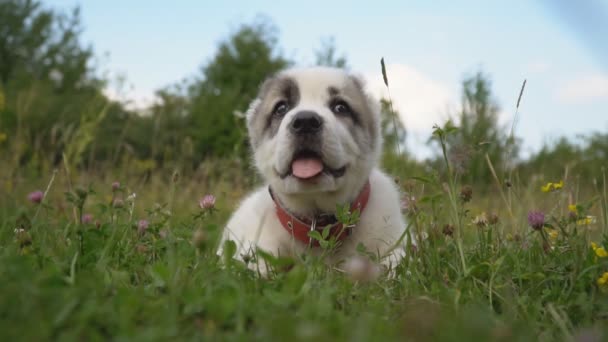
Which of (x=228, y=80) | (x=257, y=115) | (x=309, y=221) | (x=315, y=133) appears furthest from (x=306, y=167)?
(x=228, y=80)

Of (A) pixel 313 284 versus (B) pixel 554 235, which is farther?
(B) pixel 554 235

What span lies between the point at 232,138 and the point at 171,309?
906 inches

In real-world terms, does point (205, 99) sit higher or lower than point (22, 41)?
lower

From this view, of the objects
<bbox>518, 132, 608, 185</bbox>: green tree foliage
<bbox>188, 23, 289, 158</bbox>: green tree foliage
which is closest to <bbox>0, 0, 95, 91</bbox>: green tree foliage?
<bbox>188, 23, 289, 158</bbox>: green tree foliage

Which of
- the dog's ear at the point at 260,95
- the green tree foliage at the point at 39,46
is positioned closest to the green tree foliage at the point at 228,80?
the green tree foliage at the point at 39,46

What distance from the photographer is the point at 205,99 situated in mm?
28312

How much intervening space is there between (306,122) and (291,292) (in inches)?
51.4

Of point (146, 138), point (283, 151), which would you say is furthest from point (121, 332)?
point (146, 138)

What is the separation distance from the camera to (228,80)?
30.7 m

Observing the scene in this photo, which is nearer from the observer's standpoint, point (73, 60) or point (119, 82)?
point (119, 82)

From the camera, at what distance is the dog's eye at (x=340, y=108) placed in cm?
314

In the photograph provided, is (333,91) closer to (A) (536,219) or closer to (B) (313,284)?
(A) (536,219)

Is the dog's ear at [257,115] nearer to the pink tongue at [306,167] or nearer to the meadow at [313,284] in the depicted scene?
the pink tongue at [306,167]

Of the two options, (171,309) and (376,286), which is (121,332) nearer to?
(171,309)
